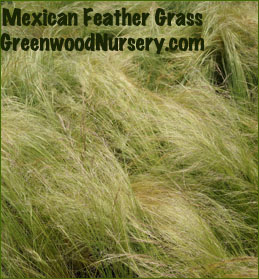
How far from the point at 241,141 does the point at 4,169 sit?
1156mm

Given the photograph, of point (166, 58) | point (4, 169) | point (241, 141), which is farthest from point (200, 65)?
point (4, 169)

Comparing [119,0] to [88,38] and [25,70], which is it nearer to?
[88,38]

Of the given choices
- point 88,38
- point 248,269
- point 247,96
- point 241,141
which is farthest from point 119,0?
point 248,269

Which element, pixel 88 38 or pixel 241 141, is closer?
pixel 241 141

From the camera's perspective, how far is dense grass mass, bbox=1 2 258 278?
1625 mm

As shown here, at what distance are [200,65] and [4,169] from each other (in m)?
1.45

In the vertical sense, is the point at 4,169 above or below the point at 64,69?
below

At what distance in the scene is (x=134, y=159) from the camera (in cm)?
205

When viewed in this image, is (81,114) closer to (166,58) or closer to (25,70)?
(25,70)

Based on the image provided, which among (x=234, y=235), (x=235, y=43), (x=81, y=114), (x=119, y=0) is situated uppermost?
(x=119, y=0)

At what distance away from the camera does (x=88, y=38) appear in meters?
2.79

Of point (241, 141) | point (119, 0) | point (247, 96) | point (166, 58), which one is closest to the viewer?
point (241, 141)

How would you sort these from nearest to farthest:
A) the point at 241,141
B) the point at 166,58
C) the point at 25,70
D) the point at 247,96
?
the point at 241,141 → the point at 25,70 → the point at 247,96 → the point at 166,58

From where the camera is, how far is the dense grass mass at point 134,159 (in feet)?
5.33
